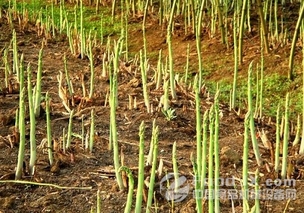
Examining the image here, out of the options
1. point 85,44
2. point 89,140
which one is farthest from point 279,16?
point 89,140

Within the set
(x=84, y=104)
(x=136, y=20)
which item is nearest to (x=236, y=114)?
(x=84, y=104)

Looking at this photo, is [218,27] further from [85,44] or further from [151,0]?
[85,44]

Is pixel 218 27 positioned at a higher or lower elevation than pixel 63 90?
higher

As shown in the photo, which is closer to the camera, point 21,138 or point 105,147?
point 21,138

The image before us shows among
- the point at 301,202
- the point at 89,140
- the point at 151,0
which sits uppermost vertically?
the point at 151,0

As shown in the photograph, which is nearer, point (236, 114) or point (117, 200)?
point (117, 200)

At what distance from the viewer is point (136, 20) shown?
628 centimetres

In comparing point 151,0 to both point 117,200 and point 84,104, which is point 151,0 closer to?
point 84,104

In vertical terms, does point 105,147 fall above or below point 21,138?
below

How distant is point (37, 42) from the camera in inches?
202

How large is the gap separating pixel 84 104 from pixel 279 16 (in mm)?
3093

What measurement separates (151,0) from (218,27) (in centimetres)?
107

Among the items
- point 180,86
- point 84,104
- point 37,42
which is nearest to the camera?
point 84,104

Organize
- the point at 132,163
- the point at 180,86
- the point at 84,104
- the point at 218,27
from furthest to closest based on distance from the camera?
the point at 218,27 → the point at 180,86 → the point at 84,104 → the point at 132,163
